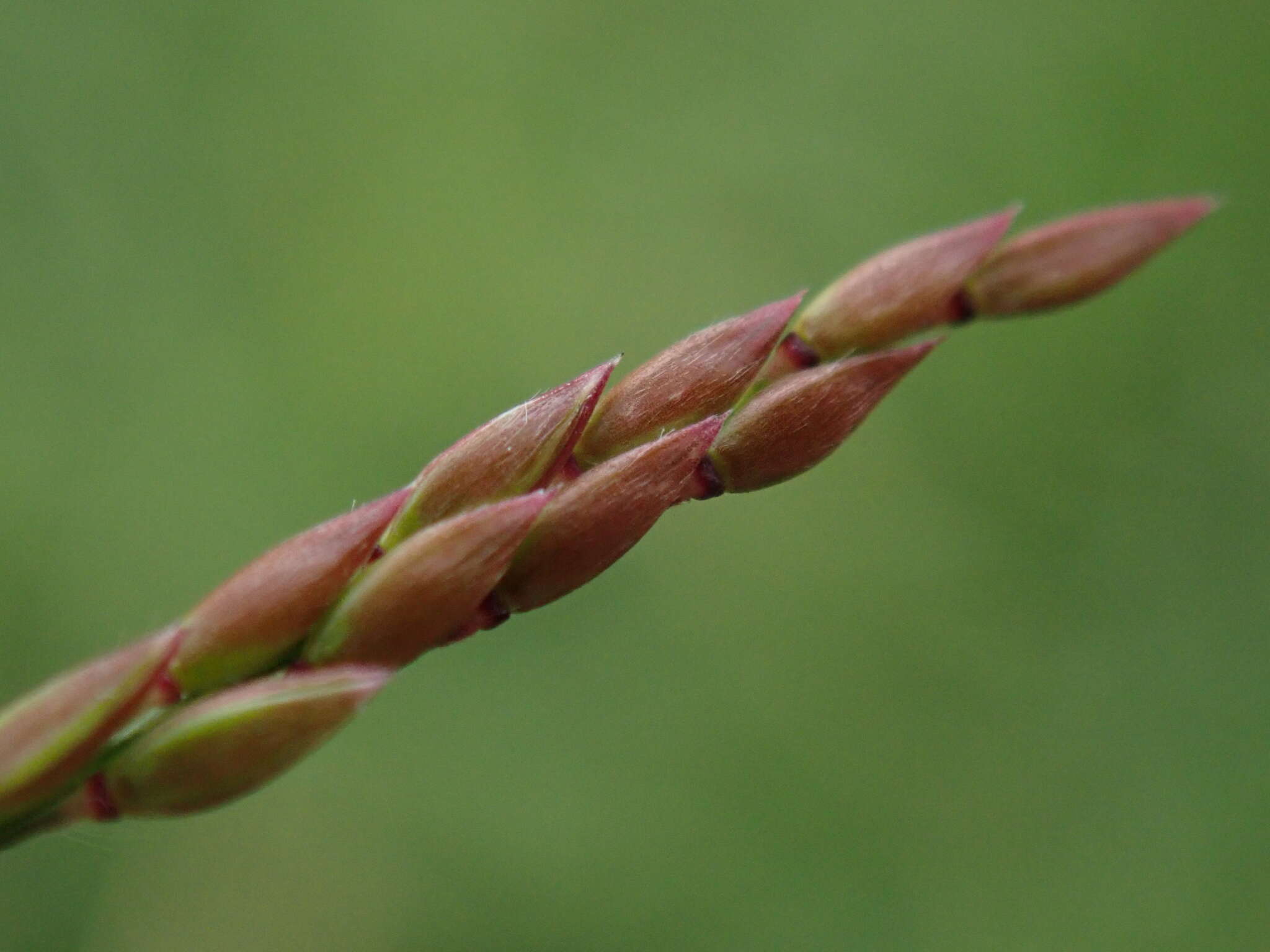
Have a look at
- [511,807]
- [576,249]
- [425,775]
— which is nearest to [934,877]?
[511,807]

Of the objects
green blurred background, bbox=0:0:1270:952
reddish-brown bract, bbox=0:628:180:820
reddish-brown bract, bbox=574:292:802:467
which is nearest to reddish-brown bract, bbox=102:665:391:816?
reddish-brown bract, bbox=0:628:180:820

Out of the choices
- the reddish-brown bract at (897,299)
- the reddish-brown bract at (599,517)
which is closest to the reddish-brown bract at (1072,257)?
the reddish-brown bract at (897,299)

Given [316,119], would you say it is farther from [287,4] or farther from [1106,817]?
[1106,817]

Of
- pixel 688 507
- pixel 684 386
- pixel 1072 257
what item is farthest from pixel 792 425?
pixel 688 507

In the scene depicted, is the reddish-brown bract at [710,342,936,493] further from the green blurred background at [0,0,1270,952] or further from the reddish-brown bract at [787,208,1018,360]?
the green blurred background at [0,0,1270,952]

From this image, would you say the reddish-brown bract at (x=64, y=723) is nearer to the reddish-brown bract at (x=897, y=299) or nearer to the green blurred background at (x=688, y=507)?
the reddish-brown bract at (x=897, y=299)

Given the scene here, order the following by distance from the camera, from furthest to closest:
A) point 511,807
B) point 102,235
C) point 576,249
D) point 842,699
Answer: point 576,249
point 102,235
point 842,699
point 511,807

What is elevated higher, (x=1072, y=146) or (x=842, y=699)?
(x=1072, y=146)
